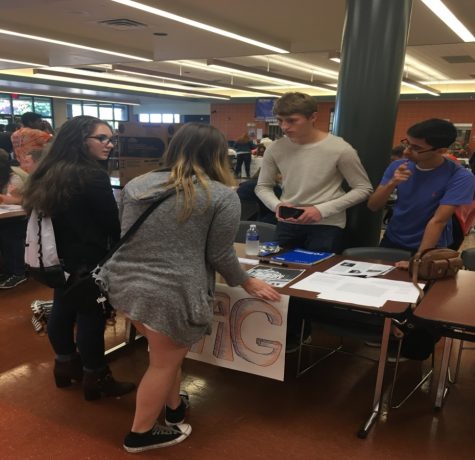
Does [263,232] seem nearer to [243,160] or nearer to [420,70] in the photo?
[243,160]

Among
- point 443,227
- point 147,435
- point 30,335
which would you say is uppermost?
point 443,227

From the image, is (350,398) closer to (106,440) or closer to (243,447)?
(243,447)

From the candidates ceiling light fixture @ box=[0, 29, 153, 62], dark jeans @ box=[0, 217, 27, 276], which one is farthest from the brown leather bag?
ceiling light fixture @ box=[0, 29, 153, 62]

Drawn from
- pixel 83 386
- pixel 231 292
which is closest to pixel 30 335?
pixel 83 386

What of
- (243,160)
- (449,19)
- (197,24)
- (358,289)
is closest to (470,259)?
(358,289)

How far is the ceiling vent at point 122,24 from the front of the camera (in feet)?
22.1

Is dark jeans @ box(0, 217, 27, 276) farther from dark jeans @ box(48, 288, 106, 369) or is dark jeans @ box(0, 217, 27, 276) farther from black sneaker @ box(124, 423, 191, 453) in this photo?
black sneaker @ box(124, 423, 191, 453)

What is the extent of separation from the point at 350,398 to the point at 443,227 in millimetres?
1058

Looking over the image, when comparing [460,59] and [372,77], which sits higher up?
[460,59]

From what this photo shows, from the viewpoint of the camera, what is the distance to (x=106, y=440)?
6.73 ft

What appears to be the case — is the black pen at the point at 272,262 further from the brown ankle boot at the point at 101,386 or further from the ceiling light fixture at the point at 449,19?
the ceiling light fixture at the point at 449,19

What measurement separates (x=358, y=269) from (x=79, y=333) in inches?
58.8

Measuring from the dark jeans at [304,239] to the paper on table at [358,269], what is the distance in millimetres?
252

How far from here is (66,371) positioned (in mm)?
2469
